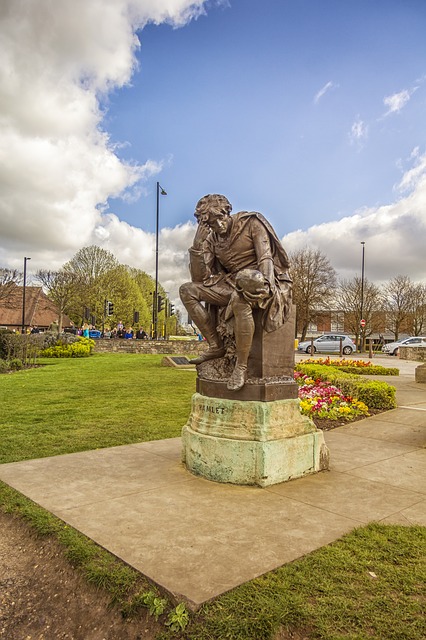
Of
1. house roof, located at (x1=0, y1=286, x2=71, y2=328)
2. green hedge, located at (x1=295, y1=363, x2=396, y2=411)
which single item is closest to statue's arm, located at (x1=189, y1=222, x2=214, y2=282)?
green hedge, located at (x1=295, y1=363, x2=396, y2=411)

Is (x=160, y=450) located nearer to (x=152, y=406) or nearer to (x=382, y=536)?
(x=382, y=536)

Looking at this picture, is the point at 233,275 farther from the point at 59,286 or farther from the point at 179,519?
the point at 59,286

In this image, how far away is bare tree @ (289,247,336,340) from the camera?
A: 47.2 metres

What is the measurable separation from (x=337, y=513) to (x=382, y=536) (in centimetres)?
47

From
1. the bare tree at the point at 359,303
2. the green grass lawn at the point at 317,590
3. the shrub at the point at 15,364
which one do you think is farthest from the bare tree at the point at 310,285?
the green grass lawn at the point at 317,590

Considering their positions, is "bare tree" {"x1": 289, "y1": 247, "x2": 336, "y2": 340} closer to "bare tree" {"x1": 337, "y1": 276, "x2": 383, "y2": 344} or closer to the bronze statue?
"bare tree" {"x1": 337, "y1": 276, "x2": 383, "y2": 344}

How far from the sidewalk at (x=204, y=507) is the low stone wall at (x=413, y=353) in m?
25.7

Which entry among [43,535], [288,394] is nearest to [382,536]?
[288,394]

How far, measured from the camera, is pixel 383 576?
2604 millimetres

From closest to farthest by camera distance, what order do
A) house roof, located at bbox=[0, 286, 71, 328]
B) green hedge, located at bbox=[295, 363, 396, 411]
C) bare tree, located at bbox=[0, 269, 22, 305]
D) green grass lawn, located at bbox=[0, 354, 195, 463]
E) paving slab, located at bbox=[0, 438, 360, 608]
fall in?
1. paving slab, located at bbox=[0, 438, 360, 608]
2. green grass lawn, located at bbox=[0, 354, 195, 463]
3. green hedge, located at bbox=[295, 363, 396, 411]
4. bare tree, located at bbox=[0, 269, 22, 305]
5. house roof, located at bbox=[0, 286, 71, 328]

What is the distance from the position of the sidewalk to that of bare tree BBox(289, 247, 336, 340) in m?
42.2

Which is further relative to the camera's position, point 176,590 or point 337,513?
point 337,513

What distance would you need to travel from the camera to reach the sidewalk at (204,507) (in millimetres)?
2719

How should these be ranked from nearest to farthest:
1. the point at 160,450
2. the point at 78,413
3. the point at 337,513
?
the point at 337,513 → the point at 160,450 → the point at 78,413
